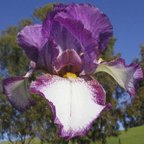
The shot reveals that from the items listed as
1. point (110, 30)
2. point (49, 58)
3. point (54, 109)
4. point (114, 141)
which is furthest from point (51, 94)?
point (114, 141)

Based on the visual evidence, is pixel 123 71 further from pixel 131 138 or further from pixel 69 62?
pixel 131 138

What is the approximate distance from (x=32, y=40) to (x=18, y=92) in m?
0.17

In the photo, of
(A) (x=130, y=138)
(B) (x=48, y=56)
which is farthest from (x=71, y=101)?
(A) (x=130, y=138)

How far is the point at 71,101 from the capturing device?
132cm

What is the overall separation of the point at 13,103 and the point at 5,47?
37.8m

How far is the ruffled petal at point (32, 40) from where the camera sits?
152 cm

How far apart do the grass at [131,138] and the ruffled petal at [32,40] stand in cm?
4133

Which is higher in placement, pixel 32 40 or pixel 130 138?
pixel 130 138

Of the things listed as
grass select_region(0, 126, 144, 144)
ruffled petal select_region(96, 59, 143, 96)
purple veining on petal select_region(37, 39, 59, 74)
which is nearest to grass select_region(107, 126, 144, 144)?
grass select_region(0, 126, 144, 144)

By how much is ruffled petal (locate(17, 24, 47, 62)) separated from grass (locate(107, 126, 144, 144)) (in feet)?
136

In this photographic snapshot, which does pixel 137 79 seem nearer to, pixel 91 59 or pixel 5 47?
pixel 91 59

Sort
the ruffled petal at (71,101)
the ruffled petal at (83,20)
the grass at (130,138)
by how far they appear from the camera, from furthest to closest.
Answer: the grass at (130,138) → the ruffled petal at (83,20) → the ruffled petal at (71,101)

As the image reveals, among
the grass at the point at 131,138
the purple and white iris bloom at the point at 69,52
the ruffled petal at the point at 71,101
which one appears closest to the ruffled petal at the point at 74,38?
the purple and white iris bloom at the point at 69,52

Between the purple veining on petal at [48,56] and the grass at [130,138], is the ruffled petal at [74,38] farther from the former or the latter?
the grass at [130,138]
